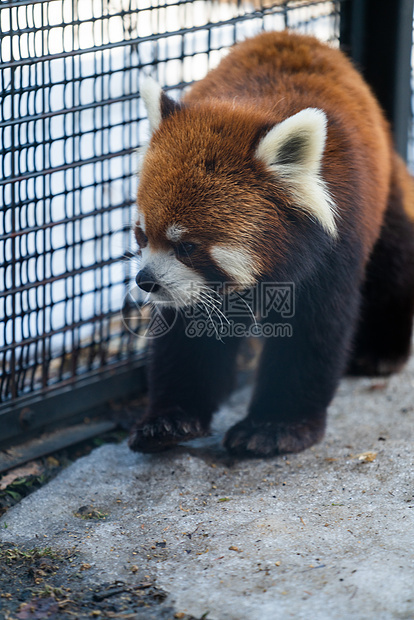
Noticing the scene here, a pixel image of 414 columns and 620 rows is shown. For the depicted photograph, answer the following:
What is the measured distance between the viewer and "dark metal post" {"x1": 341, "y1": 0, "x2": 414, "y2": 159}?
4574mm

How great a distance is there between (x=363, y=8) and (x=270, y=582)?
12.6 feet

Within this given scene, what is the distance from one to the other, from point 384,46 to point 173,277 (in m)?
2.77

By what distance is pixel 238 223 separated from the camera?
277 centimetres

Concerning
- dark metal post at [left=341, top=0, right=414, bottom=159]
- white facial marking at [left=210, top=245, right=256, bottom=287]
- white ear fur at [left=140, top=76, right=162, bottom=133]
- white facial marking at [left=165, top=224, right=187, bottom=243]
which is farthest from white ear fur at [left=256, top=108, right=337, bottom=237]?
dark metal post at [left=341, top=0, right=414, bottom=159]

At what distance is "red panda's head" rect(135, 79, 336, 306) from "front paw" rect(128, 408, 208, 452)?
71 cm

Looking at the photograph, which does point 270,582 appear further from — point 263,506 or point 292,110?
point 292,110

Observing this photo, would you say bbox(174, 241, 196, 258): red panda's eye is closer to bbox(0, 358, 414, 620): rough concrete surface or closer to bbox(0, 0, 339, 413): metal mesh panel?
bbox(0, 0, 339, 413): metal mesh panel

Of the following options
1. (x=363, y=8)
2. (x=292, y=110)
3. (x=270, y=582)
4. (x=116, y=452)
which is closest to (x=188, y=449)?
(x=116, y=452)

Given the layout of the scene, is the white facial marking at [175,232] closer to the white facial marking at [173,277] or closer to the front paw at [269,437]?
the white facial marking at [173,277]

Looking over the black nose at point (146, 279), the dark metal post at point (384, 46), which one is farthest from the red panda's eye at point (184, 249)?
the dark metal post at point (384, 46)

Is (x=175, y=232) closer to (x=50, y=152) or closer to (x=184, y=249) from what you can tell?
(x=184, y=249)

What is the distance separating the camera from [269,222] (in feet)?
9.20

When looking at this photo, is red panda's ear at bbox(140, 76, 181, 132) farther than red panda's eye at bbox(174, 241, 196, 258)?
Yes

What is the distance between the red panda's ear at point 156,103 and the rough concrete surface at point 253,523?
5.09ft
